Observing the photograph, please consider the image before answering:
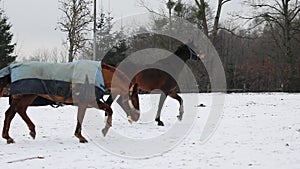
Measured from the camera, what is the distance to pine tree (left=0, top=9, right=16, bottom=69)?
119 ft

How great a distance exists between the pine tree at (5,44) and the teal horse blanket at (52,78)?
30.5 metres

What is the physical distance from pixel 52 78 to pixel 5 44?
32383 millimetres

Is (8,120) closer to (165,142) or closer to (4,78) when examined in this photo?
(4,78)

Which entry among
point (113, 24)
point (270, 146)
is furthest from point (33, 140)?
point (113, 24)

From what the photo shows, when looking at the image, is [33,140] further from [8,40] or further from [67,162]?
[8,40]

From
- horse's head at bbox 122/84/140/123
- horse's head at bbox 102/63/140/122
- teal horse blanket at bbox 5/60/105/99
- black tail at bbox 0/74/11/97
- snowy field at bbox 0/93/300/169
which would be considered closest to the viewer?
snowy field at bbox 0/93/300/169

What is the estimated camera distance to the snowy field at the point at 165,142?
560cm

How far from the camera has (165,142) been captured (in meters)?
7.30

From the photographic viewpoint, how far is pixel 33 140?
25.0 feet

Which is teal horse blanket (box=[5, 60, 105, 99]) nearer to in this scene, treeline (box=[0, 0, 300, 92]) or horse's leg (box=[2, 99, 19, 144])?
horse's leg (box=[2, 99, 19, 144])

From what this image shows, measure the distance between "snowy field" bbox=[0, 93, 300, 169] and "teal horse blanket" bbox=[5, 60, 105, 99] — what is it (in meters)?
0.95

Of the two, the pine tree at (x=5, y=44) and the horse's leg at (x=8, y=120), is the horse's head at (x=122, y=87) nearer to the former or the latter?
the horse's leg at (x=8, y=120)

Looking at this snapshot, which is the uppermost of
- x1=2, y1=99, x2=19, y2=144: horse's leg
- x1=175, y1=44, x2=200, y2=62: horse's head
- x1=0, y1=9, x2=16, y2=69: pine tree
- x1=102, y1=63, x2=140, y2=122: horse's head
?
x1=0, y1=9, x2=16, y2=69: pine tree

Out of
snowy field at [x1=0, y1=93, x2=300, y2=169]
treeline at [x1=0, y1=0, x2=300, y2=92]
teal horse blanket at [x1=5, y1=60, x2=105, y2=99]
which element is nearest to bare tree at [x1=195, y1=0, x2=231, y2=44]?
treeline at [x1=0, y1=0, x2=300, y2=92]
